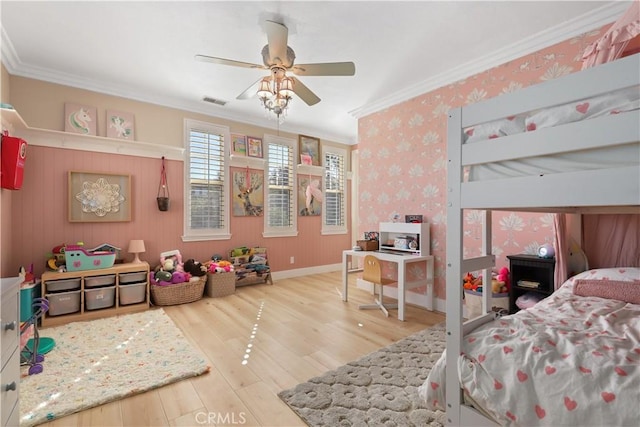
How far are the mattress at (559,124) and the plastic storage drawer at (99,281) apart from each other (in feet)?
12.3

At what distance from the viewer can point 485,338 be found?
1210 mm

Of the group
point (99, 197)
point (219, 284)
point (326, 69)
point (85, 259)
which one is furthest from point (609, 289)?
point (99, 197)

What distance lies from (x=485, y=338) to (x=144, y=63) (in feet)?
12.4

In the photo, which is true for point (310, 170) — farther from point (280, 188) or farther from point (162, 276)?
point (162, 276)

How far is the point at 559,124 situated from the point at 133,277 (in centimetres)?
402

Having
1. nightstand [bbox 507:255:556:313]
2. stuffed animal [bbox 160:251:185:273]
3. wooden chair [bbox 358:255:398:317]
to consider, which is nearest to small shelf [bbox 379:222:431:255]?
wooden chair [bbox 358:255:398:317]

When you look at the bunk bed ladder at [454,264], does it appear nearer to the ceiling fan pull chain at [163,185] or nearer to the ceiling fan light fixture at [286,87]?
the ceiling fan light fixture at [286,87]

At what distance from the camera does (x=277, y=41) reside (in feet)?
7.78

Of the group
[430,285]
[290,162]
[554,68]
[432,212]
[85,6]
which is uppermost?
[85,6]

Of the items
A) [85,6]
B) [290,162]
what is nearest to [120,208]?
[85,6]

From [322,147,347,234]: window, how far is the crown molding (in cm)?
201

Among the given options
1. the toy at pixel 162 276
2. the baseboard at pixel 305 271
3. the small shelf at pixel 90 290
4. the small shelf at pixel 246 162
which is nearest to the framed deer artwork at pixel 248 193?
the small shelf at pixel 246 162

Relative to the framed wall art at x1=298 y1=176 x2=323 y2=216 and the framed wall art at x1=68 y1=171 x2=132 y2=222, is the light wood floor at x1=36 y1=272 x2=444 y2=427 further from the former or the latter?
the framed wall art at x1=298 y1=176 x2=323 y2=216

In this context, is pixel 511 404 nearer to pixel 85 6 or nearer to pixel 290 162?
pixel 85 6
